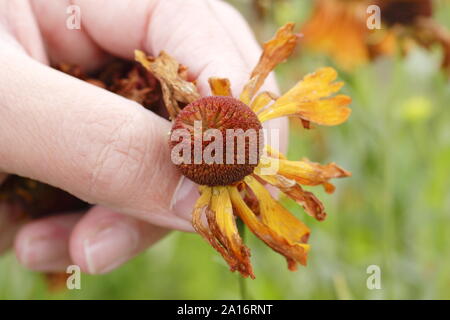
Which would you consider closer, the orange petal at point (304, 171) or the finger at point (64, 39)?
the orange petal at point (304, 171)

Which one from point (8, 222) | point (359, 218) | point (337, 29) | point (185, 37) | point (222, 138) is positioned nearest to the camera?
point (222, 138)

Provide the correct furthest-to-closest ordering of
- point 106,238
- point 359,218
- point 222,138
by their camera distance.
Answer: point 359,218
point 106,238
point 222,138

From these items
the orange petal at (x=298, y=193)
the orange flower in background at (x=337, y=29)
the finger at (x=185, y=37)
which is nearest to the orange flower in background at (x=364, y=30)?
the orange flower in background at (x=337, y=29)

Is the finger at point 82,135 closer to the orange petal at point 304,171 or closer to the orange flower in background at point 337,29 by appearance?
the orange petal at point 304,171

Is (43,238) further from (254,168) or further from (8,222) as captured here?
(254,168)

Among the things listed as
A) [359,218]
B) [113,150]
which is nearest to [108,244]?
[113,150]
